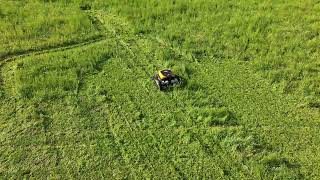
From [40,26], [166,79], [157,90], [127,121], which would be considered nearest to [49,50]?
[40,26]

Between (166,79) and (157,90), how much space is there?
0.42 m

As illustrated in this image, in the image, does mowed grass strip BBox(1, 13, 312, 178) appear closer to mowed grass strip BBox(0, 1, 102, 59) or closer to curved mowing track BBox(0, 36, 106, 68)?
curved mowing track BBox(0, 36, 106, 68)

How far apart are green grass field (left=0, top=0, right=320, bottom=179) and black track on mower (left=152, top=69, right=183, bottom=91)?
0.21 metres

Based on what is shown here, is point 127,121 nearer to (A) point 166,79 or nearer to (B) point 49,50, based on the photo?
(A) point 166,79

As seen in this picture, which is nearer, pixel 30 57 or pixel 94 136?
pixel 94 136

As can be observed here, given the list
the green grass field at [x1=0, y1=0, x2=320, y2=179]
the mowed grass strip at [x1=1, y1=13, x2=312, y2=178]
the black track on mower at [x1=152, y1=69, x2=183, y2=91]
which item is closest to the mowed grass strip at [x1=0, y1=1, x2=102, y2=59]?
the green grass field at [x1=0, y1=0, x2=320, y2=179]

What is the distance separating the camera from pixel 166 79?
38.0 ft

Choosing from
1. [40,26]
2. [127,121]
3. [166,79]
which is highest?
[40,26]

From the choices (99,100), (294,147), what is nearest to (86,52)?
(99,100)

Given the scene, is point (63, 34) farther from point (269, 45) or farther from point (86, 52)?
point (269, 45)

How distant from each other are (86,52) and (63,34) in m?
1.56

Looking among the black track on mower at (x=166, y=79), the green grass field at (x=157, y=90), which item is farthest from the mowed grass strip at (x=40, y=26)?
the black track on mower at (x=166, y=79)

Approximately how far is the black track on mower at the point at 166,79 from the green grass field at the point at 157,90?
213mm

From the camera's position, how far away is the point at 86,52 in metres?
13.2
